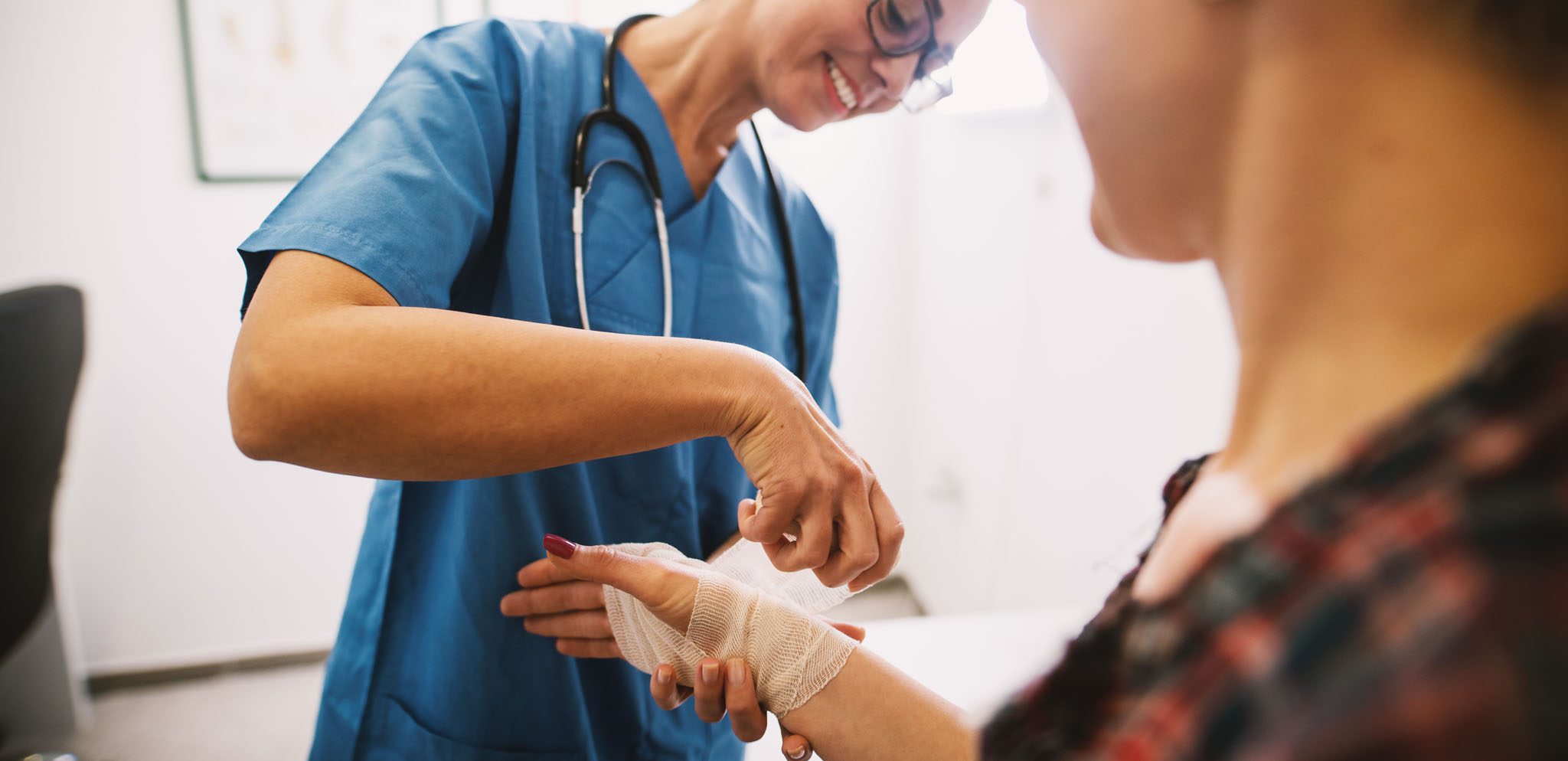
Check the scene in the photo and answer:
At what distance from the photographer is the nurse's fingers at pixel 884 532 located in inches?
27.5

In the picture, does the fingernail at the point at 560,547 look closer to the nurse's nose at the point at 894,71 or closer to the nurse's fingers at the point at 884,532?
the nurse's fingers at the point at 884,532

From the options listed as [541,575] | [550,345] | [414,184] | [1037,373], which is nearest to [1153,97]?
[550,345]

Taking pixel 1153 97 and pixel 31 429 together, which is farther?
pixel 31 429

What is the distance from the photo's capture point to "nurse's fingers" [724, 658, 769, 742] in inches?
27.1

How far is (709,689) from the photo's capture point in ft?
2.27

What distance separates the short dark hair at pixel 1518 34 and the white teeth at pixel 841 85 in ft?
2.07

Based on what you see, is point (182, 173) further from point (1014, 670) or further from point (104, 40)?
point (1014, 670)

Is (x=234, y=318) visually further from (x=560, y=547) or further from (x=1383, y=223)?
(x=1383, y=223)

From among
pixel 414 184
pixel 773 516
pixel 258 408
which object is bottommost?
pixel 773 516

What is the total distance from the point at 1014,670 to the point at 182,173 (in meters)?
2.24

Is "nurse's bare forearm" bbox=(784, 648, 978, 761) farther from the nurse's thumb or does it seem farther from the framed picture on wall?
the framed picture on wall

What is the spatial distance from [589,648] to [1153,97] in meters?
0.64

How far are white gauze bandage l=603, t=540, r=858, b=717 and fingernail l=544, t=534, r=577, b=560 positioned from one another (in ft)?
0.15

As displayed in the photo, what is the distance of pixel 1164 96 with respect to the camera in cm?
37
